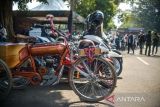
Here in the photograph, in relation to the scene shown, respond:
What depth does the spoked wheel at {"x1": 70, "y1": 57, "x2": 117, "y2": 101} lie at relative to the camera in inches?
280

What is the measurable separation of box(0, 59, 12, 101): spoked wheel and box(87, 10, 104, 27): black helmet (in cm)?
321

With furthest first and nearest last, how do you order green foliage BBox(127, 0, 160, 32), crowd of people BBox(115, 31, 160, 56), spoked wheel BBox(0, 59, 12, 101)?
green foliage BBox(127, 0, 160, 32) < crowd of people BBox(115, 31, 160, 56) < spoked wheel BBox(0, 59, 12, 101)

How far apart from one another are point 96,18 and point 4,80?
3.33 meters

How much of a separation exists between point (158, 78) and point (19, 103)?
5145mm

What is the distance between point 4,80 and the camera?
7.23 m

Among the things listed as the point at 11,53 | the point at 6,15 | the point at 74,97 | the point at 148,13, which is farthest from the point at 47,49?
the point at 148,13

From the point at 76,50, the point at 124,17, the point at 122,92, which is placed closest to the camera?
the point at 76,50

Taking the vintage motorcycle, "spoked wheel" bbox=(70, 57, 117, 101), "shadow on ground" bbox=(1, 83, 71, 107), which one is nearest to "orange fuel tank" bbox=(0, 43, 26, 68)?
the vintage motorcycle

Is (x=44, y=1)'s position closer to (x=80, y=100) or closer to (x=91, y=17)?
(x=91, y=17)

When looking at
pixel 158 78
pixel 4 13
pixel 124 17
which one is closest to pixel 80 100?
pixel 158 78

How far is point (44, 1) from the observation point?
1411cm

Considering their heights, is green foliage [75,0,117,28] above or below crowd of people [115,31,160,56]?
above

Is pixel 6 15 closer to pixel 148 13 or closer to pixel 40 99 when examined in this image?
pixel 40 99

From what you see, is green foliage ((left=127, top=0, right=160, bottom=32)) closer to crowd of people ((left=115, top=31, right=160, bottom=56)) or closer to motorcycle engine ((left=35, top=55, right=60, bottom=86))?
crowd of people ((left=115, top=31, right=160, bottom=56))
